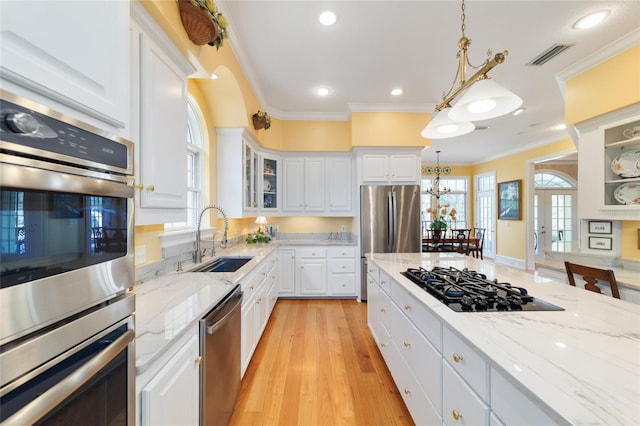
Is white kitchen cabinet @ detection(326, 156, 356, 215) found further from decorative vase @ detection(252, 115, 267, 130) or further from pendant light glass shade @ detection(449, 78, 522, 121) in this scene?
pendant light glass shade @ detection(449, 78, 522, 121)

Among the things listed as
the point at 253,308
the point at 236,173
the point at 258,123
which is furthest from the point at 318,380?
the point at 258,123

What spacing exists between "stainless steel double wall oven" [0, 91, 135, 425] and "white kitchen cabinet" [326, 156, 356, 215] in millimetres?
3804

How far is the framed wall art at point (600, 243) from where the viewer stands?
2.73 meters

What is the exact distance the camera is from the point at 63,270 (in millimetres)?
532

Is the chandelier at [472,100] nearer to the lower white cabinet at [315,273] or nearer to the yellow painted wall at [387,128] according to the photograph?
the yellow painted wall at [387,128]

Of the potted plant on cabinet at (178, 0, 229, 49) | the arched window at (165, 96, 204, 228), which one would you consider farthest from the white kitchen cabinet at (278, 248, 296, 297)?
the potted plant on cabinet at (178, 0, 229, 49)

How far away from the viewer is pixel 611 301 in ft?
4.39

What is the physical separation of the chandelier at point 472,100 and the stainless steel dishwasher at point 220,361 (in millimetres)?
1835

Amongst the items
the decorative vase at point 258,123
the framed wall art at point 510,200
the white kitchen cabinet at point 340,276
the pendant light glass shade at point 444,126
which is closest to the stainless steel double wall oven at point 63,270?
the pendant light glass shade at point 444,126

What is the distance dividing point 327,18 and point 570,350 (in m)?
2.64

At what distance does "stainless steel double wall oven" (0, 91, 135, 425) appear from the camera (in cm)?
43

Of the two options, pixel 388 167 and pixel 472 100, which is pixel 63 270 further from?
pixel 388 167

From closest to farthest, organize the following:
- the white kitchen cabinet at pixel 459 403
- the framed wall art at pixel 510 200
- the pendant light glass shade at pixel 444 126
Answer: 1. the white kitchen cabinet at pixel 459 403
2. the pendant light glass shade at pixel 444 126
3. the framed wall art at pixel 510 200

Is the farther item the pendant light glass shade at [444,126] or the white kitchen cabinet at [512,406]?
the pendant light glass shade at [444,126]
